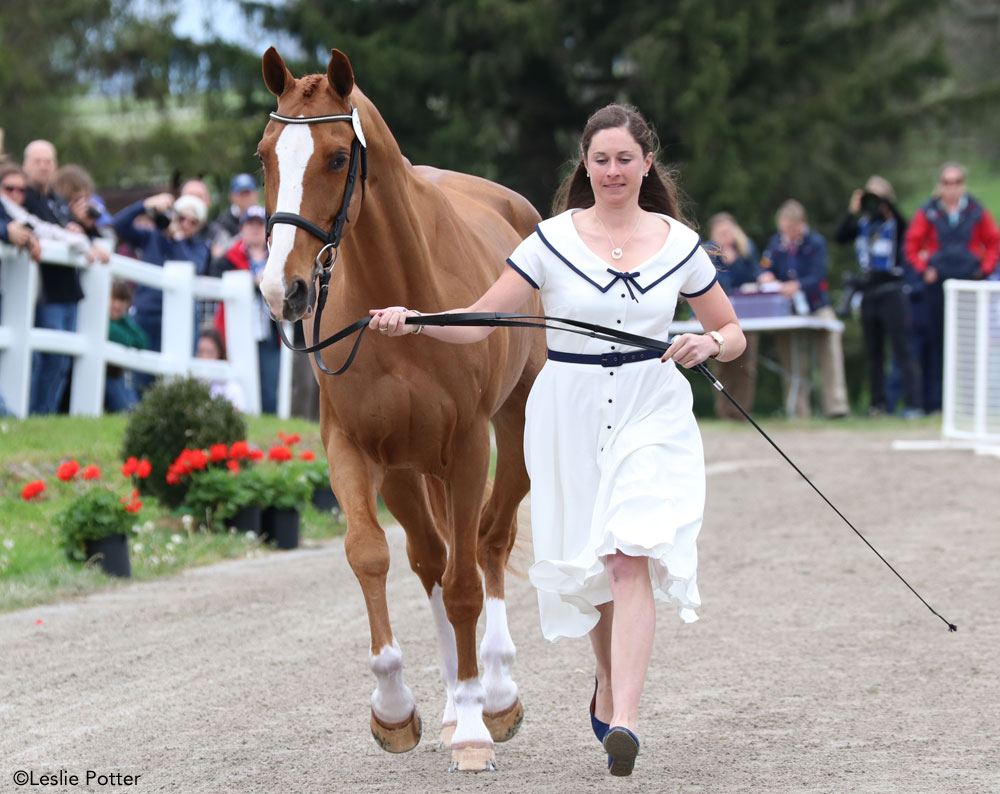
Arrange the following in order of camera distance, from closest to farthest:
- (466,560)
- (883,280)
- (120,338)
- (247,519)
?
1. (466,560)
2. (247,519)
3. (120,338)
4. (883,280)

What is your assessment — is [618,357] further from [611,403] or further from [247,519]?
[247,519]

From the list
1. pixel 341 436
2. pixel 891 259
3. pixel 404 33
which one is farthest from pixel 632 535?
pixel 404 33

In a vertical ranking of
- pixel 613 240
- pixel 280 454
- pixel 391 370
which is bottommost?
pixel 280 454

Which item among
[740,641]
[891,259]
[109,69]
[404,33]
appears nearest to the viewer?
[740,641]

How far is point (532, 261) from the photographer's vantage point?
4648 mm

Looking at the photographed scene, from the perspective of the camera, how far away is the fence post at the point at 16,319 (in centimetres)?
1028

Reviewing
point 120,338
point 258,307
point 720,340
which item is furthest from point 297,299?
point 258,307

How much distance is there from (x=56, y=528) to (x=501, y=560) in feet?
12.0

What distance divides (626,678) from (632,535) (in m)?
0.41

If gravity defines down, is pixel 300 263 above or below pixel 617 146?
below

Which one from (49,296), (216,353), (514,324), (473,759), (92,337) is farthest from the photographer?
(216,353)

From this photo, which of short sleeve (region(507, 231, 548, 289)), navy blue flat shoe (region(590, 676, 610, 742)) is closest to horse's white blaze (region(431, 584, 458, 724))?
navy blue flat shoe (region(590, 676, 610, 742))

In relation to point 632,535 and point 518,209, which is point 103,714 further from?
point 518,209

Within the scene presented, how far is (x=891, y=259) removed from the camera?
1521cm
